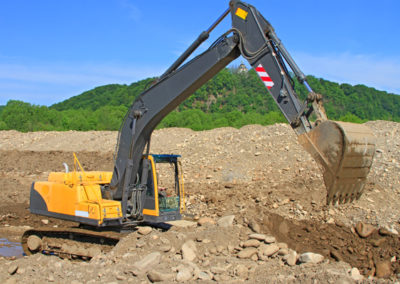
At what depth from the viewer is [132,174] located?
313 inches

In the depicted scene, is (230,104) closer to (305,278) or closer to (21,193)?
(21,193)

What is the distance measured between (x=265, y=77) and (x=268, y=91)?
0.72 feet

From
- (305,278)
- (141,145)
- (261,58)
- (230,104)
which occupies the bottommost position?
(305,278)

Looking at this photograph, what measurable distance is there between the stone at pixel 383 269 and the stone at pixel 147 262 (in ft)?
11.1

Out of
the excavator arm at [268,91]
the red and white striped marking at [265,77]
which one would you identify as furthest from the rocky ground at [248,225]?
the red and white striped marking at [265,77]

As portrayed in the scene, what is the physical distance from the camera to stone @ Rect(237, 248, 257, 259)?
21.9 ft

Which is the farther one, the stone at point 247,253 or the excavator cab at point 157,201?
the excavator cab at point 157,201

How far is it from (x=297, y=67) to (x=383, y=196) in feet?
22.7

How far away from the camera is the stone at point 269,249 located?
21.8 feet

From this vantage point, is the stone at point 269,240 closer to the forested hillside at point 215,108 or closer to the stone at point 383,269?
the stone at point 383,269

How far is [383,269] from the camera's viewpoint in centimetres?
629

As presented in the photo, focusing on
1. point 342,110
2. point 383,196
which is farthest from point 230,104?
point 383,196

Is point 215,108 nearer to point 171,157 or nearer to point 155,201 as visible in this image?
point 171,157

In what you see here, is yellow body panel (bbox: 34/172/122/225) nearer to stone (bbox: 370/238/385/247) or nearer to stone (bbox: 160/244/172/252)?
stone (bbox: 160/244/172/252)
